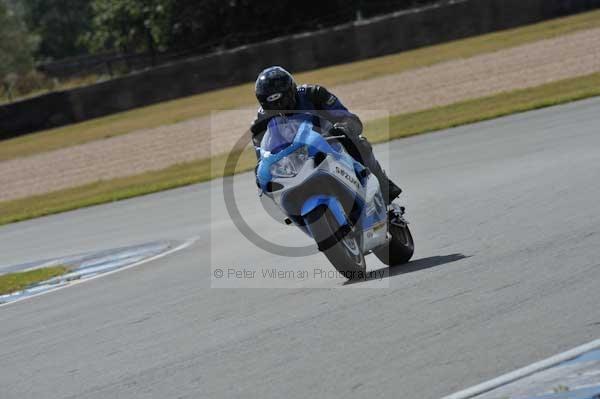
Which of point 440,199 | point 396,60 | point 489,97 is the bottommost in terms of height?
point 396,60

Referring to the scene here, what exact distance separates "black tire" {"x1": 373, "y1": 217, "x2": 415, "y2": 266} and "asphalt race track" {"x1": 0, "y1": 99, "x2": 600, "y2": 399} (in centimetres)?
13

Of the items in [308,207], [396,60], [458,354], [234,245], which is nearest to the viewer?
[458,354]

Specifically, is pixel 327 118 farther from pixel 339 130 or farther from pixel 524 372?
pixel 524 372

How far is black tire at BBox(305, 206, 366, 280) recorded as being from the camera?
24.7ft

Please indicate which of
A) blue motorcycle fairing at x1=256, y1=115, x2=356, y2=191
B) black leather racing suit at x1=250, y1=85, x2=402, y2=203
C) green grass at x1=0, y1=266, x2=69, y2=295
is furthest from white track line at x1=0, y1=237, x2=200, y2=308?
blue motorcycle fairing at x1=256, y1=115, x2=356, y2=191

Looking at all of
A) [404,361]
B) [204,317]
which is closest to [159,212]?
[204,317]

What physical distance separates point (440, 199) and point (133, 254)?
3.56 m

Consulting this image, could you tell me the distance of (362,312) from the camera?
6.66 m

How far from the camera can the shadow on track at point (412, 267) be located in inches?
314

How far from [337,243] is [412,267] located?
815mm

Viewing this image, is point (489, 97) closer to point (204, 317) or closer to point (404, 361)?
point (204, 317)

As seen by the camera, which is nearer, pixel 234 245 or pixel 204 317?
pixel 204 317

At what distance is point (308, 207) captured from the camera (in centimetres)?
755

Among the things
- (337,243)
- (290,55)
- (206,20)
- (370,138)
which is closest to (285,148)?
(337,243)
